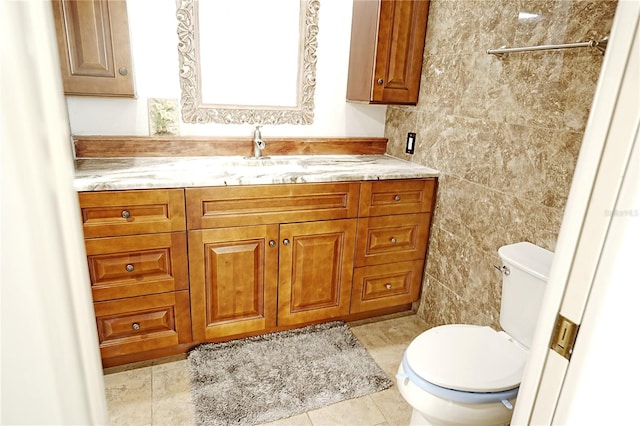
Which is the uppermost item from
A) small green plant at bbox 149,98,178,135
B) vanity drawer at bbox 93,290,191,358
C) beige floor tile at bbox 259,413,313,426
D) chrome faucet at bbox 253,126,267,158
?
small green plant at bbox 149,98,178,135

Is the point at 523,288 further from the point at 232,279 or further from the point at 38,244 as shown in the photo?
the point at 38,244

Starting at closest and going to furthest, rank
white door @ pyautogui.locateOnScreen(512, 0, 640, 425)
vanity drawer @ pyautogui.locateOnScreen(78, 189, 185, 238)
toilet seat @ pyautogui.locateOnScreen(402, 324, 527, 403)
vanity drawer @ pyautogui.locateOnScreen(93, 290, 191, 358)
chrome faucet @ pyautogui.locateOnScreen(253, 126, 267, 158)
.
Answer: white door @ pyautogui.locateOnScreen(512, 0, 640, 425)
toilet seat @ pyautogui.locateOnScreen(402, 324, 527, 403)
vanity drawer @ pyautogui.locateOnScreen(78, 189, 185, 238)
vanity drawer @ pyautogui.locateOnScreen(93, 290, 191, 358)
chrome faucet @ pyautogui.locateOnScreen(253, 126, 267, 158)

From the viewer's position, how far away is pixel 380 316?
94.9 inches

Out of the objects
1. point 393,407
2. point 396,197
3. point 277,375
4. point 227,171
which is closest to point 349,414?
point 393,407

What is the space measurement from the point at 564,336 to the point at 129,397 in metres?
1.73

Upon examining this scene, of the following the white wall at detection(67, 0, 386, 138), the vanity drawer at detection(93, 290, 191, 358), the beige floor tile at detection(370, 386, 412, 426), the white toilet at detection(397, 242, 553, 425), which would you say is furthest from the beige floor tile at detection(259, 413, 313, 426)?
the white wall at detection(67, 0, 386, 138)

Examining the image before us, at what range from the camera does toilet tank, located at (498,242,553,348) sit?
141 cm

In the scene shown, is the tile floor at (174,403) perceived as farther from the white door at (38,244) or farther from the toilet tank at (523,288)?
the white door at (38,244)

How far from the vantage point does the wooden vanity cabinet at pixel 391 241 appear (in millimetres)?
2094

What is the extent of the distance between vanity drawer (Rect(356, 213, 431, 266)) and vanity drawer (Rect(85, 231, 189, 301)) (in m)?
0.90

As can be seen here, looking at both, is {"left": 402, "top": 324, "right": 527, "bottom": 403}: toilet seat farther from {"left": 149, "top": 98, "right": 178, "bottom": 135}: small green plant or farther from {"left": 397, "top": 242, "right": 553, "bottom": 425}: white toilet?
{"left": 149, "top": 98, "right": 178, "bottom": 135}: small green plant

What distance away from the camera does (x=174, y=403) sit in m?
1.70

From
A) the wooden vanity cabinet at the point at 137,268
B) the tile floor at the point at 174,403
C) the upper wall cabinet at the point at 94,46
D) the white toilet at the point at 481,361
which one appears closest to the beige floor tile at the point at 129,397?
the tile floor at the point at 174,403

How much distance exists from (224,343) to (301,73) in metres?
1.51
